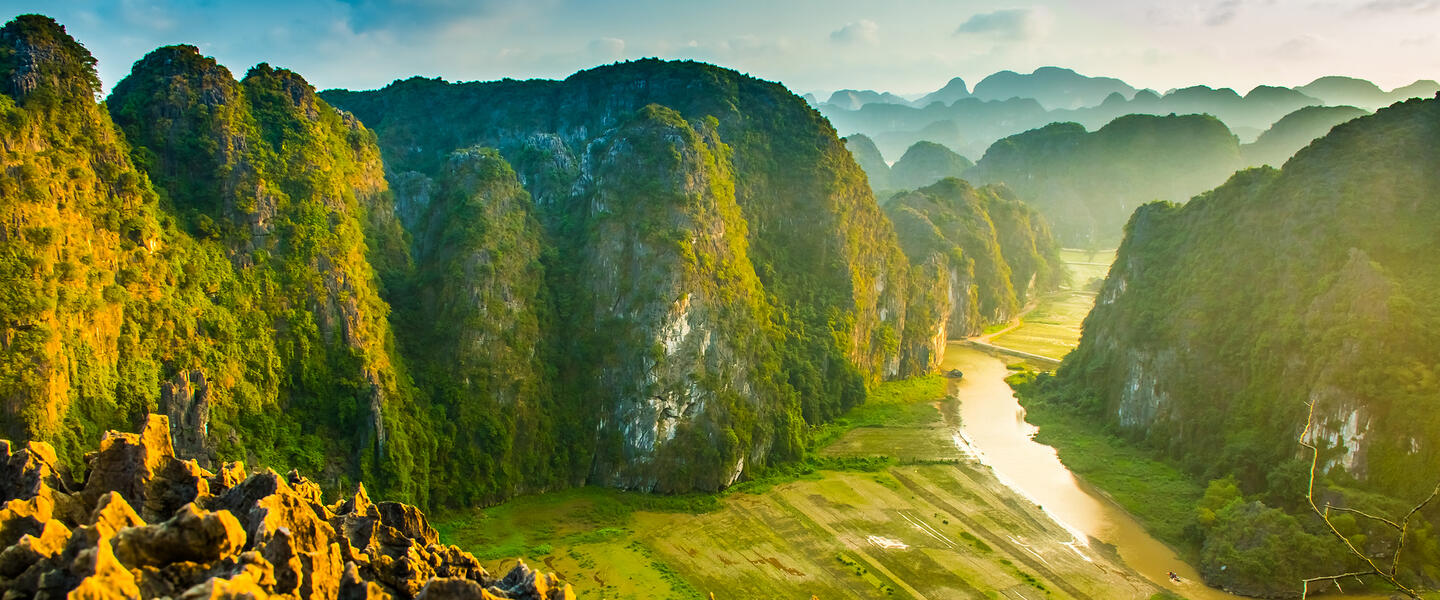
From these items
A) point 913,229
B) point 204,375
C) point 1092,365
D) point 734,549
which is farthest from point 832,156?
point 204,375

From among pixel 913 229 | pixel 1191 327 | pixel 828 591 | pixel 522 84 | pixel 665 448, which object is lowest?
pixel 828 591

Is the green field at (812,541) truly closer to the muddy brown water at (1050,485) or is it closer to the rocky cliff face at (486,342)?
the muddy brown water at (1050,485)

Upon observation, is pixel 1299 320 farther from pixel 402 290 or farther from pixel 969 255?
pixel 402 290

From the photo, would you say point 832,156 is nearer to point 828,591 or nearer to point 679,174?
point 679,174

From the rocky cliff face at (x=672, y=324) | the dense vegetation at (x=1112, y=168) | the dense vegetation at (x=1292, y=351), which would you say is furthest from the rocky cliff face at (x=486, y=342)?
the dense vegetation at (x=1112, y=168)

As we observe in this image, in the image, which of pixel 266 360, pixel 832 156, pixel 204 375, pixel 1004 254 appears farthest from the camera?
pixel 1004 254

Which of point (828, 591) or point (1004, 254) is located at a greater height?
point (1004, 254)
